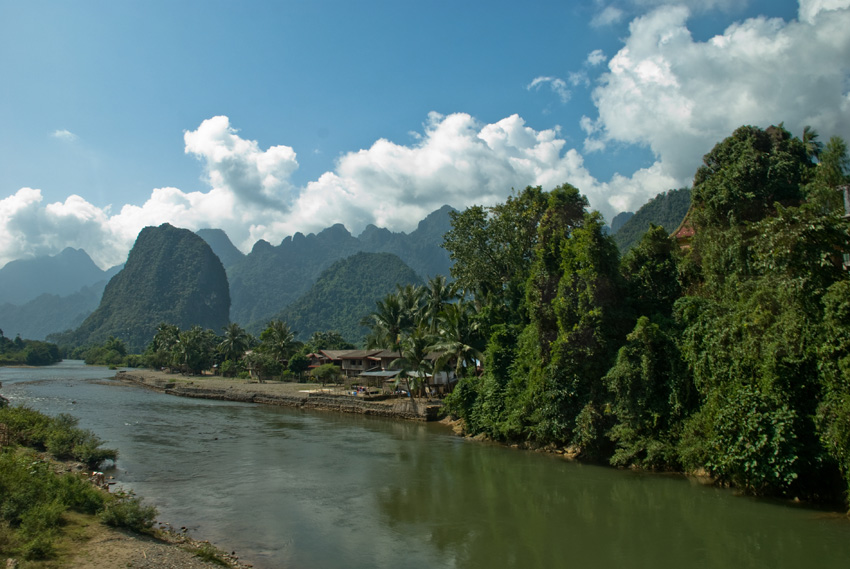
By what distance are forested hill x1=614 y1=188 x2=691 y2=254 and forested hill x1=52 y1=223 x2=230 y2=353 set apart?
4996 inches

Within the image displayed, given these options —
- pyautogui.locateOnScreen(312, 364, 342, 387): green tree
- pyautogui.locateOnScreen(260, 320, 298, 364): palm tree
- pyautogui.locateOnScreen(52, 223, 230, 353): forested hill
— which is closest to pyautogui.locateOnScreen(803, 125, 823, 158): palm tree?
pyautogui.locateOnScreen(312, 364, 342, 387): green tree

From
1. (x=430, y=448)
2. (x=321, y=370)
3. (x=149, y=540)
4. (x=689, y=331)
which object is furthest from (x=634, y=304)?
(x=321, y=370)

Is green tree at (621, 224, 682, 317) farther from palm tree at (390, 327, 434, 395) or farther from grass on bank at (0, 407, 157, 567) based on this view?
grass on bank at (0, 407, 157, 567)

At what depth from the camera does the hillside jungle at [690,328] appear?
14734 mm

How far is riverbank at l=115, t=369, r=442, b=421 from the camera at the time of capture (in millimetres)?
36594

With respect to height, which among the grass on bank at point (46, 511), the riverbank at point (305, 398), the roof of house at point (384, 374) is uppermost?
the roof of house at point (384, 374)

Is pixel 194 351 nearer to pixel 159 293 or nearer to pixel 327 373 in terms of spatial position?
pixel 327 373

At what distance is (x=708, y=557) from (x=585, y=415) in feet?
29.9

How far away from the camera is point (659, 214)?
3497 inches

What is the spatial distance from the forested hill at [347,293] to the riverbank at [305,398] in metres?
99.3

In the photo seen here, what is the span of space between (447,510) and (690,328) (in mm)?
10621

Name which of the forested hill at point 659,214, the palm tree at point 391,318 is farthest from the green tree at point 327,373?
the forested hill at point 659,214

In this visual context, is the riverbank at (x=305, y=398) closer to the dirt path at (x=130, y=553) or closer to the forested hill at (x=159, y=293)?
the dirt path at (x=130, y=553)

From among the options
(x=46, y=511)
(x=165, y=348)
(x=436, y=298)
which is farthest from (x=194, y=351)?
(x=46, y=511)
